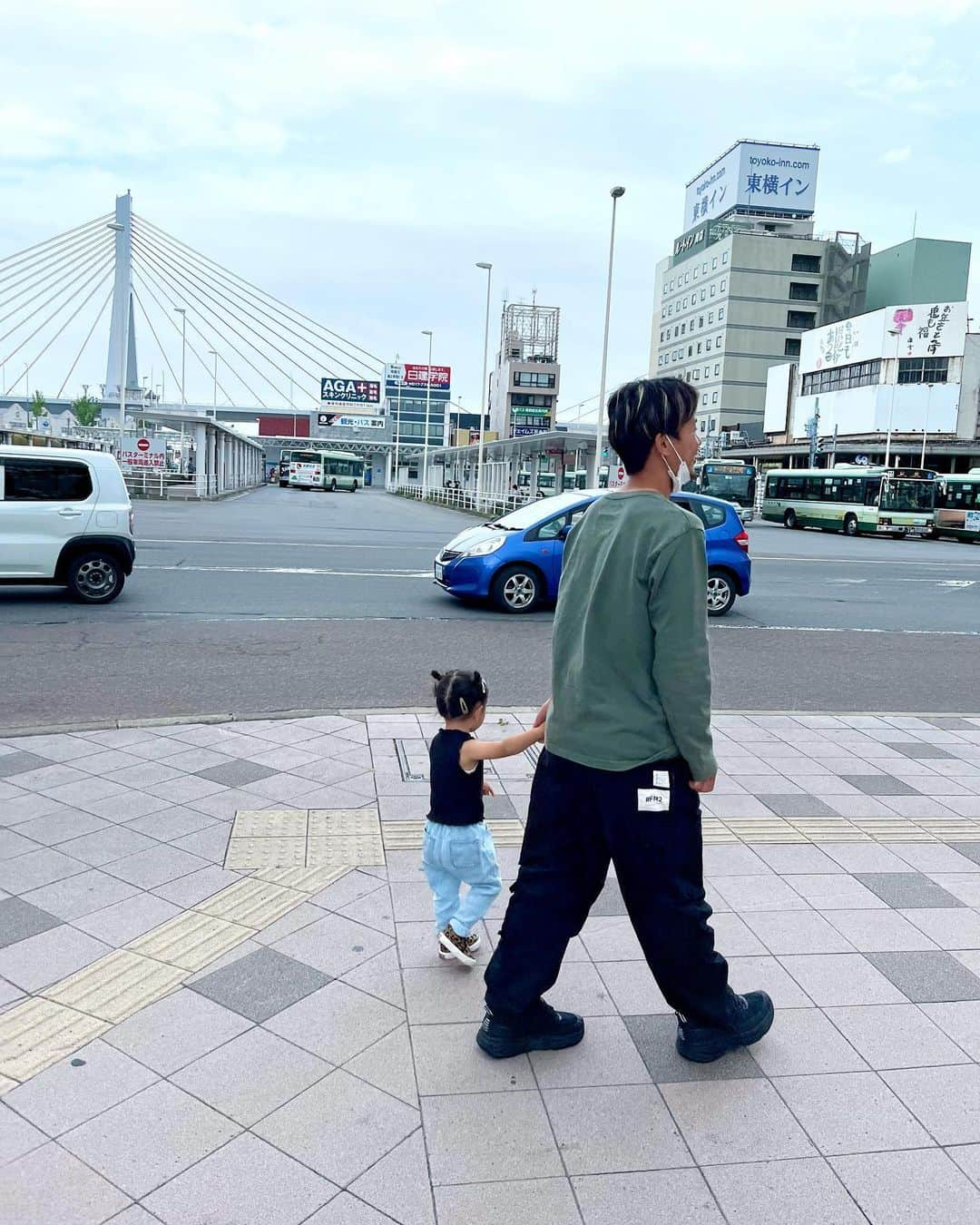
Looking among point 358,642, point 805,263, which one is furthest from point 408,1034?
point 805,263

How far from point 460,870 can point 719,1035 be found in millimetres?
984

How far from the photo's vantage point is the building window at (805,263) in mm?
84500

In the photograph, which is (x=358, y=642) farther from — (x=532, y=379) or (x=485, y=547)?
(x=532, y=379)

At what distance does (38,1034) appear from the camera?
2996mm

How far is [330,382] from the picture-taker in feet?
417

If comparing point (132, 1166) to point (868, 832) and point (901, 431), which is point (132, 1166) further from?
point (901, 431)

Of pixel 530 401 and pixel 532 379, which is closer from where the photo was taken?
pixel 532 379

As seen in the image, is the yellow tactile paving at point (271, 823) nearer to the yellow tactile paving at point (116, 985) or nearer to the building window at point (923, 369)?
the yellow tactile paving at point (116, 985)

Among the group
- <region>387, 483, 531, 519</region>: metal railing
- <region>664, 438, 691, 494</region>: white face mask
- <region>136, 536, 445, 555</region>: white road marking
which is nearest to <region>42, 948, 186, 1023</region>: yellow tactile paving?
<region>664, 438, 691, 494</region>: white face mask

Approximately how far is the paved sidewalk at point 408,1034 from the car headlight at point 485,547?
270 inches

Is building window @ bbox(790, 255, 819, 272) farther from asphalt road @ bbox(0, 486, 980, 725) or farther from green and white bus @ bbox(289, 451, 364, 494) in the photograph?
asphalt road @ bbox(0, 486, 980, 725)

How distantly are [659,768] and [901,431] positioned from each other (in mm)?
Answer: 61395

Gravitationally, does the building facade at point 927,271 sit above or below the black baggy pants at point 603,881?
above

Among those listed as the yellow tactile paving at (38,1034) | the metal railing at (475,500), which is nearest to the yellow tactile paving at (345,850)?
the yellow tactile paving at (38,1034)
